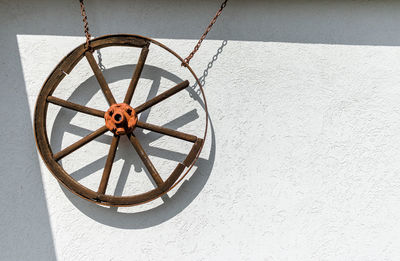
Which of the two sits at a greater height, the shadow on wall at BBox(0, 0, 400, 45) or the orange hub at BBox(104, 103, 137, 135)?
the shadow on wall at BBox(0, 0, 400, 45)

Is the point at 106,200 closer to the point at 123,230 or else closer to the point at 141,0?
the point at 123,230

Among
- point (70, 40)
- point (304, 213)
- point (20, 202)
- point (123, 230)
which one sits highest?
point (70, 40)

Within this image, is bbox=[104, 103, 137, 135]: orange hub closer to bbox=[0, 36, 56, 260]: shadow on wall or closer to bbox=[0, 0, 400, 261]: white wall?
bbox=[0, 0, 400, 261]: white wall

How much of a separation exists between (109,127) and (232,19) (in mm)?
964

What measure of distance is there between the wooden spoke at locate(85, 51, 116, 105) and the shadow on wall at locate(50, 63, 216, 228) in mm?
129

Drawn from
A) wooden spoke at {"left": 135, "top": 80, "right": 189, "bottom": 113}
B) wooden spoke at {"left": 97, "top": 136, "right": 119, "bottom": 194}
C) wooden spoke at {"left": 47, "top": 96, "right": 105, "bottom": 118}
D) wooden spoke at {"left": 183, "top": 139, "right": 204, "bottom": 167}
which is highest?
wooden spoke at {"left": 47, "top": 96, "right": 105, "bottom": 118}

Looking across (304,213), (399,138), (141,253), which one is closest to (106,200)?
(141,253)

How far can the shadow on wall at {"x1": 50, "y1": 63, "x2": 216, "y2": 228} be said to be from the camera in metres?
2.05

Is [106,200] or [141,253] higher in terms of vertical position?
[106,200]

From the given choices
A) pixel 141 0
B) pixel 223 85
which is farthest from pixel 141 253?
pixel 141 0

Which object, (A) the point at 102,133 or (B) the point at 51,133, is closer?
(A) the point at 102,133

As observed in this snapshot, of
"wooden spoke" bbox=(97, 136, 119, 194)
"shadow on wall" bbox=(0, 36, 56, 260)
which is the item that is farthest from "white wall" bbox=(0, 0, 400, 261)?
"wooden spoke" bbox=(97, 136, 119, 194)

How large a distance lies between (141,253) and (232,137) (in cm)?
85

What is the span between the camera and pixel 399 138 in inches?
84.7
